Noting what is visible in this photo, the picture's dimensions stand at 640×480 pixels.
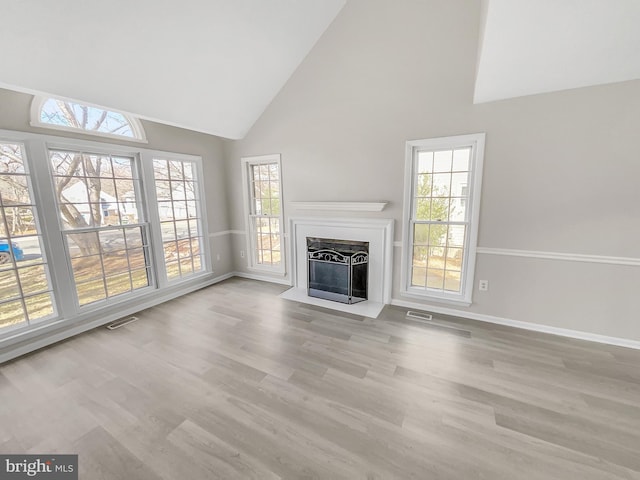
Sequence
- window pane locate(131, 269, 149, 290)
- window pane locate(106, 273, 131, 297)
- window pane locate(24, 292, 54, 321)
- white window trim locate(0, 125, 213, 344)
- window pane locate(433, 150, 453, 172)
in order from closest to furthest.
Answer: white window trim locate(0, 125, 213, 344)
window pane locate(24, 292, 54, 321)
window pane locate(433, 150, 453, 172)
window pane locate(106, 273, 131, 297)
window pane locate(131, 269, 149, 290)

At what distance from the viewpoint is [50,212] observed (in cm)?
A: 251

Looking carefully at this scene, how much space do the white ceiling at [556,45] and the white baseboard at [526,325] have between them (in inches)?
93.5

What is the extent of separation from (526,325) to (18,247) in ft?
17.4

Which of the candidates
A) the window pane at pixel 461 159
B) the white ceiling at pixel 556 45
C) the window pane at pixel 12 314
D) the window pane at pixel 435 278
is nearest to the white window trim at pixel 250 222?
the window pane at pixel 435 278

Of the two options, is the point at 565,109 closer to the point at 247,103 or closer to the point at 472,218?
the point at 472,218

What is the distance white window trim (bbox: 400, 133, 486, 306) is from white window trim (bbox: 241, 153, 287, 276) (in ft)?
6.35

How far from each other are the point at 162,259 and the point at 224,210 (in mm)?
1351

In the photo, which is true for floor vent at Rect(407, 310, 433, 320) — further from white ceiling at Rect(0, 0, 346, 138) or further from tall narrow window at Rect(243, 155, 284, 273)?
white ceiling at Rect(0, 0, 346, 138)

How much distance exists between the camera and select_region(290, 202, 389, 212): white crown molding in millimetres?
3166

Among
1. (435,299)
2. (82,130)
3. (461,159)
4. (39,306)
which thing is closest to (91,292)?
(39,306)

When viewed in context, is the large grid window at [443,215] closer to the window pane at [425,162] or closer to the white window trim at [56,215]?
the window pane at [425,162]

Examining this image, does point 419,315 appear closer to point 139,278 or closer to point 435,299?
point 435,299

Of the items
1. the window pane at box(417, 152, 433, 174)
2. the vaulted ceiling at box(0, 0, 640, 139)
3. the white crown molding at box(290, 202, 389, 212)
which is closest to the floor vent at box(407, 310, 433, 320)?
the white crown molding at box(290, 202, 389, 212)

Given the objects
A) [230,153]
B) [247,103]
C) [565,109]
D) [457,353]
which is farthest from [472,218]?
[230,153]
